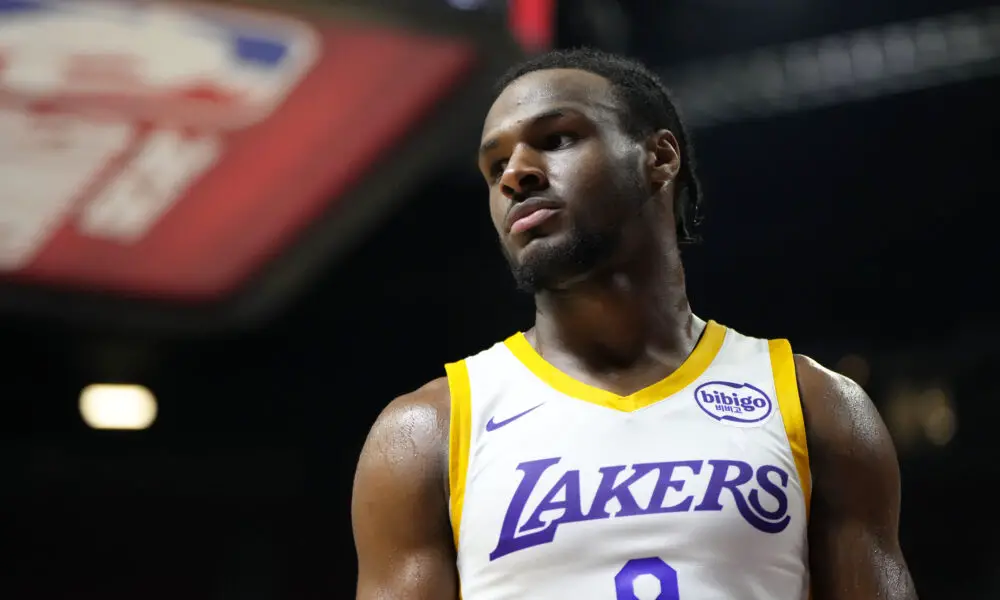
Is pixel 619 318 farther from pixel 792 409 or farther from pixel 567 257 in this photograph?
pixel 792 409

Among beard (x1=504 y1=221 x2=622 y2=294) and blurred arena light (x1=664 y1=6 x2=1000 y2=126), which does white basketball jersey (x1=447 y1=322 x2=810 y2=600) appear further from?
blurred arena light (x1=664 y1=6 x2=1000 y2=126)

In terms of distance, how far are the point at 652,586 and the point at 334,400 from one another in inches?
296

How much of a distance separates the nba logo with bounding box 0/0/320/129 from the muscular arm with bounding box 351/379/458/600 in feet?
10.0

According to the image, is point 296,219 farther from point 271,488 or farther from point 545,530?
point 545,530

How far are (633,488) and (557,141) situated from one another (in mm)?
623

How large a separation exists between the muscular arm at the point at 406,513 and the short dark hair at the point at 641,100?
2.15 feet

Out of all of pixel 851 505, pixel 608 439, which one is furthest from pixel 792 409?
pixel 608 439

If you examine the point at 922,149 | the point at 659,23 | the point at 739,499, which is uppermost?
the point at 659,23

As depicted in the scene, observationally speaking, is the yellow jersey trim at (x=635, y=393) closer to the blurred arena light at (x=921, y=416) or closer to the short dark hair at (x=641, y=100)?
the short dark hair at (x=641, y=100)

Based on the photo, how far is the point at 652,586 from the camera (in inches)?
70.3

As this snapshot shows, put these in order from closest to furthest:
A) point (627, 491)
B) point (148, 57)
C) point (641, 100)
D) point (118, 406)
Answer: point (627, 491), point (641, 100), point (148, 57), point (118, 406)

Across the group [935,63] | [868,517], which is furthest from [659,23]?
[868,517]

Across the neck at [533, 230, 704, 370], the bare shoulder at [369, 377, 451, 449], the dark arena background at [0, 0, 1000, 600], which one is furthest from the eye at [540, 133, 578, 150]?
the dark arena background at [0, 0, 1000, 600]

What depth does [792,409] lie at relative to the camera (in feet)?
6.48
